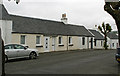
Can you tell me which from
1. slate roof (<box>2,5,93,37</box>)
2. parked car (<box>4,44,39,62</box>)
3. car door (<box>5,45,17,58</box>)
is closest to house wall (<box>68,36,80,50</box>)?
slate roof (<box>2,5,93,37</box>)

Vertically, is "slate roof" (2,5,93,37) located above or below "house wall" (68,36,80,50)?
above

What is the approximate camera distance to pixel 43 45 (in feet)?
72.9

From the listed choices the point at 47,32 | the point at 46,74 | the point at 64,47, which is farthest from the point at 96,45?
the point at 46,74

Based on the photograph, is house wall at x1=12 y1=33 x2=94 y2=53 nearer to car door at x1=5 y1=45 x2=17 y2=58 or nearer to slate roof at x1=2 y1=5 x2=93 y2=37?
slate roof at x1=2 y1=5 x2=93 y2=37

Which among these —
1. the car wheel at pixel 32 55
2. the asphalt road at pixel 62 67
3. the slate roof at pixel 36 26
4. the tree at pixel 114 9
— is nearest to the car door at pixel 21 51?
the car wheel at pixel 32 55

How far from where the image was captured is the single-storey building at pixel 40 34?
59.9ft

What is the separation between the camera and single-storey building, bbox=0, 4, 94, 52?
59.9 feet

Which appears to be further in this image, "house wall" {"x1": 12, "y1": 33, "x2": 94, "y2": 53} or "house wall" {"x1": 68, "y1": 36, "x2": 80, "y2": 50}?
"house wall" {"x1": 68, "y1": 36, "x2": 80, "y2": 50}

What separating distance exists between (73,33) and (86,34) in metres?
4.41

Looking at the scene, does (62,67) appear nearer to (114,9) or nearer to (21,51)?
(21,51)

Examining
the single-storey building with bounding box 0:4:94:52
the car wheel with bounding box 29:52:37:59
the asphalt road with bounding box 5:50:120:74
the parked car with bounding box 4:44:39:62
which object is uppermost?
the single-storey building with bounding box 0:4:94:52

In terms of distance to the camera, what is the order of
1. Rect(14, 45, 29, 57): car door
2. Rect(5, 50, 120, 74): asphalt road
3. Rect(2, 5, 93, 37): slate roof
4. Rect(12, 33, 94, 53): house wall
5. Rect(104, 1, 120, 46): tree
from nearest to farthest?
Rect(104, 1, 120, 46): tree < Rect(5, 50, 120, 74): asphalt road < Rect(14, 45, 29, 57): car door < Rect(12, 33, 94, 53): house wall < Rect(2, 5, 93, 37): slate roof

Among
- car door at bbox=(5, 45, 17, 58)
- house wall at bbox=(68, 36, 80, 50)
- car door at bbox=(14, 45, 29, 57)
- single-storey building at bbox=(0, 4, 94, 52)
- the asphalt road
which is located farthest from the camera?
house wall at bbox=(68, 36, 80, 50)

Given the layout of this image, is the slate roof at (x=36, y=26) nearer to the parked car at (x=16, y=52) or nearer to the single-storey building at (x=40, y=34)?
the single-storey building at (x=40, y=34)
